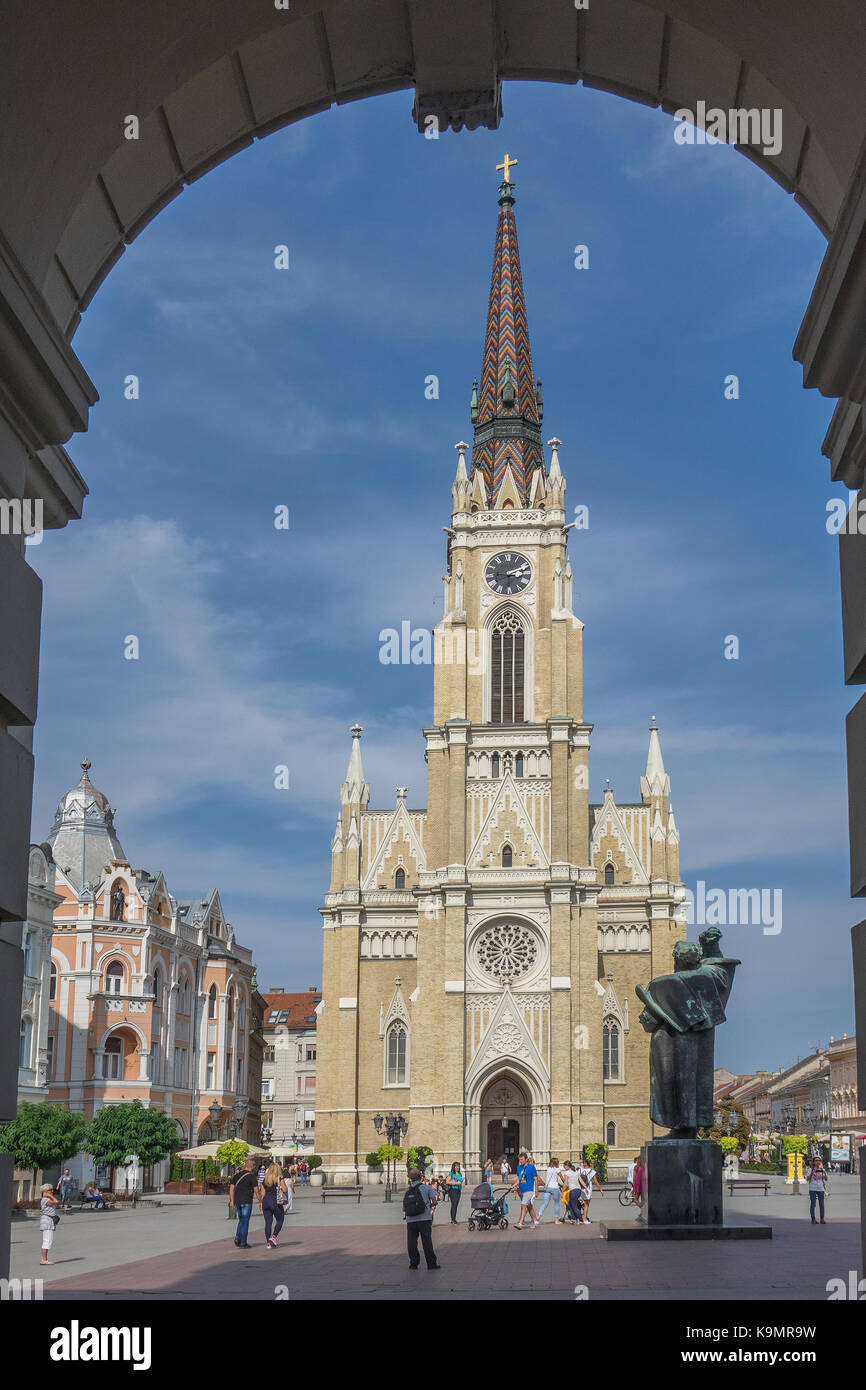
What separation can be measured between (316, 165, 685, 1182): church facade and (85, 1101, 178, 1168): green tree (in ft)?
57.6

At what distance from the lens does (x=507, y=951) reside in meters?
63.4

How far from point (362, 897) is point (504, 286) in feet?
119

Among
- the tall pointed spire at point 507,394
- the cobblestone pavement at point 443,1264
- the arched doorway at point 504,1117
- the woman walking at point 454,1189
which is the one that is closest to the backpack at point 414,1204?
the cobblestone pavement at point 443,1264

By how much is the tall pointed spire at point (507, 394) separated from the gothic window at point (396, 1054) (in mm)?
27007

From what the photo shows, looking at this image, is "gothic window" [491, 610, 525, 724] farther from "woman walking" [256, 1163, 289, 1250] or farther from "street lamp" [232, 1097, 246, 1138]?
"woman walking" [256, 1163, 289, 1250]

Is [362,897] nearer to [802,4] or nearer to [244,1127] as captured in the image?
[244,1127]

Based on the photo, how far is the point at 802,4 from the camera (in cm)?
610

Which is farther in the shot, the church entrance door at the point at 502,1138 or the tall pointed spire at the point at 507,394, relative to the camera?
the tall pointed spire at the point at 507,394

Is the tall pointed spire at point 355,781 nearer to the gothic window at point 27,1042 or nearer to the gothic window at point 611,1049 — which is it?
the gothic window at point 611,1049

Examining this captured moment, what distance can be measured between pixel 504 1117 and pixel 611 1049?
570 centimetres

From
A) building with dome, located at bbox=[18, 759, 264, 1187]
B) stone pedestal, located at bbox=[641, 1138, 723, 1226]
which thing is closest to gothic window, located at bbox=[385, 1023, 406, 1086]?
building with dome, located at bbox=[18, 759, 264, 1187]

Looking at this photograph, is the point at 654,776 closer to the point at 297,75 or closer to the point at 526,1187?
the point at 526,1187

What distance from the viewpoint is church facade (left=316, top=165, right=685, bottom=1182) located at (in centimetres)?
6147

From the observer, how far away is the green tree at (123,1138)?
147ft
